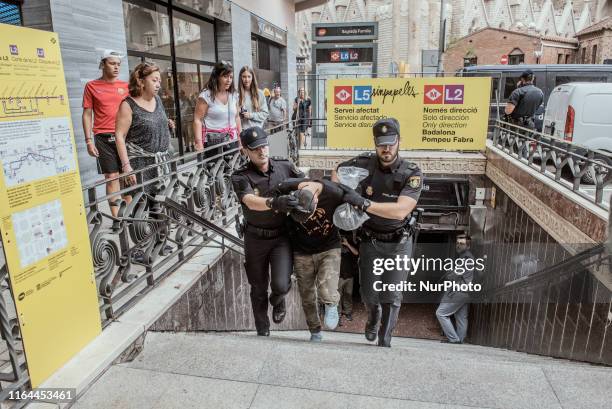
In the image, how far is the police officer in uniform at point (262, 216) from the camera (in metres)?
3.77

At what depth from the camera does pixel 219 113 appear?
20.0 feet

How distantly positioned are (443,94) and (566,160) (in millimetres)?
3106

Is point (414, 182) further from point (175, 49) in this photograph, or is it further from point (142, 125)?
point (175, 49)

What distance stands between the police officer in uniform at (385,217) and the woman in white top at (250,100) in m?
2.88

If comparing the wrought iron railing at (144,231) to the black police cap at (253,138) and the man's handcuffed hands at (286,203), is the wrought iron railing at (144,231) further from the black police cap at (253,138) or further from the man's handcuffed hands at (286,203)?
the man's handcuffed hands at (286,203)

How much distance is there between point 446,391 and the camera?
2996mm

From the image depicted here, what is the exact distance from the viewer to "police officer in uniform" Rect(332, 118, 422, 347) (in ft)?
12.9

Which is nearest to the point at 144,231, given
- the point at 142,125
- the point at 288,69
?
the point at 142,125

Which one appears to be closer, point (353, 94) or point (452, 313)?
point (353, 94)

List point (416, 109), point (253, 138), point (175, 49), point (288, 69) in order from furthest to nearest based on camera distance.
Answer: point (288, 69) < point (175, 49) < point (416, 109) < point (253, 138)

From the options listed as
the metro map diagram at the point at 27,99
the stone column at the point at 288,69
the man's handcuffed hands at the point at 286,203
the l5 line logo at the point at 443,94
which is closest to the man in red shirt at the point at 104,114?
the metro map diagram at the point at 27,99

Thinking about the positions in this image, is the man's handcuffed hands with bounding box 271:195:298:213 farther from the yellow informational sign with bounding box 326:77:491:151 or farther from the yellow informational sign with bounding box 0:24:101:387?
the yellow informational sign with bounding box 326:77:491:151

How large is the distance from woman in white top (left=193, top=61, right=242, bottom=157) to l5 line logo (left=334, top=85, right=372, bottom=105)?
343cm

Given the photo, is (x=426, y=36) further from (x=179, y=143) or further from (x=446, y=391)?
(x=446, y=391)
